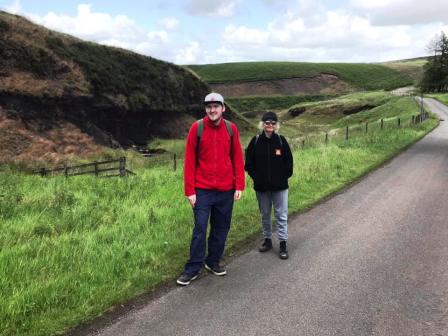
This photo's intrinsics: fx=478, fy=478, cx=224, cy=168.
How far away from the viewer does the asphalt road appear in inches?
184

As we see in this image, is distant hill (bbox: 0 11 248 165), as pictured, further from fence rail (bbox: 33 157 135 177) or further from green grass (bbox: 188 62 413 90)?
green grass (bbox: 188 62 413 90)

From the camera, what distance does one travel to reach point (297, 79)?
115500 millimetres

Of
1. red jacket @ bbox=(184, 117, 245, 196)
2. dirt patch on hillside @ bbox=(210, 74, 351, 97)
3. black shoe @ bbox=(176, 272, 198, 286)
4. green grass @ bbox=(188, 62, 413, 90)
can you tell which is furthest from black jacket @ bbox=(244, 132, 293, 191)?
green grass @ bbox=(188, 62, 413, 90)

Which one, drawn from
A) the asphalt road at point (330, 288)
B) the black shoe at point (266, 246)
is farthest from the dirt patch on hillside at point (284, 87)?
the black shoe at point (266, 246)

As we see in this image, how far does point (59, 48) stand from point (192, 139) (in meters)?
26.5

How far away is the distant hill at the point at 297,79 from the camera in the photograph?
111 meters

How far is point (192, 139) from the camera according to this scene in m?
5.70

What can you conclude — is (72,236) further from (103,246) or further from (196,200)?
(196,200)

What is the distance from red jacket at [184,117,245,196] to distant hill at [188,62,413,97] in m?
103

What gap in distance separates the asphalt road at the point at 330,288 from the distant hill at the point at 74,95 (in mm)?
19889

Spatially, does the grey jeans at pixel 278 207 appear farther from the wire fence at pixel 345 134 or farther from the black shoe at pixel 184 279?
the wire fence at pixel 345 134

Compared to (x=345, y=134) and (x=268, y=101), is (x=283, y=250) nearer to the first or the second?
(x=345, y=134)

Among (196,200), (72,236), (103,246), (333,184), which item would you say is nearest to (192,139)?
(196,200)

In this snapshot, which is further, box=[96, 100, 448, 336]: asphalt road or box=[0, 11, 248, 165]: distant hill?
box=[0, 11, 248, 165]: distant hill
